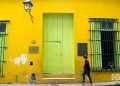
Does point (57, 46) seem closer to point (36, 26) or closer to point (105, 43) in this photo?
point (36, 26)

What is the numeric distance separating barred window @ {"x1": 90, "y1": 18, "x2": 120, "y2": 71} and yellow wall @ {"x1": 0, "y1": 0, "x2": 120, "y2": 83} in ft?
1.03

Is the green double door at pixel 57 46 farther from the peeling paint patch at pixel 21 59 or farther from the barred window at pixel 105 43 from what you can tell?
the barred window at pixel 105 43

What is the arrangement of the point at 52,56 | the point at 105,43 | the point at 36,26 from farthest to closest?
the point at 52,56 < the point at 105,43 < the point at 36,26

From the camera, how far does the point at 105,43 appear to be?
18.0 meters

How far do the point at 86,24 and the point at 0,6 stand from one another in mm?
4604

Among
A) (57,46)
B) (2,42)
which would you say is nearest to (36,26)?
(57,46)

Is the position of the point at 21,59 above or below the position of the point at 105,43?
below

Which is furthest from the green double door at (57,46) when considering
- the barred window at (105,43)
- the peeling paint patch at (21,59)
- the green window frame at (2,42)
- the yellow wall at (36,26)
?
the green window frame at (2,42)

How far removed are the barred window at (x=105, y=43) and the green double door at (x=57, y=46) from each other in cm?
122

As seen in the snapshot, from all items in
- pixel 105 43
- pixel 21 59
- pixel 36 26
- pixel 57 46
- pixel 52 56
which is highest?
pixel 36 26

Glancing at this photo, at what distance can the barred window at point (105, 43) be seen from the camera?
17.8 m

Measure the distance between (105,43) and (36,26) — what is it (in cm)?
373

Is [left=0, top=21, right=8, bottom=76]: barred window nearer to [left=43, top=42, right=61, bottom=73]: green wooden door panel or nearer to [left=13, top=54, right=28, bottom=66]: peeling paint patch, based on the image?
[left=13, top=54, right=28, bottom=66]: peeling paint patch

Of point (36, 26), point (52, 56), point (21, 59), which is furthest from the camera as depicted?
point (52, 56)
